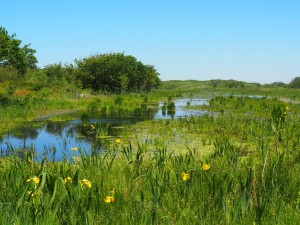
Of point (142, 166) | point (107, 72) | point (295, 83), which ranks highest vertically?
point (107, 72)

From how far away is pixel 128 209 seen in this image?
416 centimetres

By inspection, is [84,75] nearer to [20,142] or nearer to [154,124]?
[154,124]

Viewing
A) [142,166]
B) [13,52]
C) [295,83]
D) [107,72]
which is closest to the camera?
[142,166]

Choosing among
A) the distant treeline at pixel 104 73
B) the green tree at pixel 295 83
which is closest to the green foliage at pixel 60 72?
the distant treeline at pixel 104 73

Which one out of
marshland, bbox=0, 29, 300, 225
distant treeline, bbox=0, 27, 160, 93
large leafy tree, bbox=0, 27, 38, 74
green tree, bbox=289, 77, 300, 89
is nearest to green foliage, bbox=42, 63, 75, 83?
distant treeline, bbox=0, 27, 160, 93

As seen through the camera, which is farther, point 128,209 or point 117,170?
point 117,170

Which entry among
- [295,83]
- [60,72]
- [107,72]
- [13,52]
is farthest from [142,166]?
[295,83]


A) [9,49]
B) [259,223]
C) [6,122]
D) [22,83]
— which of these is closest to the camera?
[259,223]

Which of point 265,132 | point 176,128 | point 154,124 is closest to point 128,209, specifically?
point 265,132

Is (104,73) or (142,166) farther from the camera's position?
(104,73)

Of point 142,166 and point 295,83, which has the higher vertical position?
point 295,83

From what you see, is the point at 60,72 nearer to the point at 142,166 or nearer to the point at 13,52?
the point at 13,52

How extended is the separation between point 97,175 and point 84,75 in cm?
4721

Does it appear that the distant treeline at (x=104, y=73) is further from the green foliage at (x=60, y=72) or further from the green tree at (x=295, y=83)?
the green tree at (x=295, y=83)
